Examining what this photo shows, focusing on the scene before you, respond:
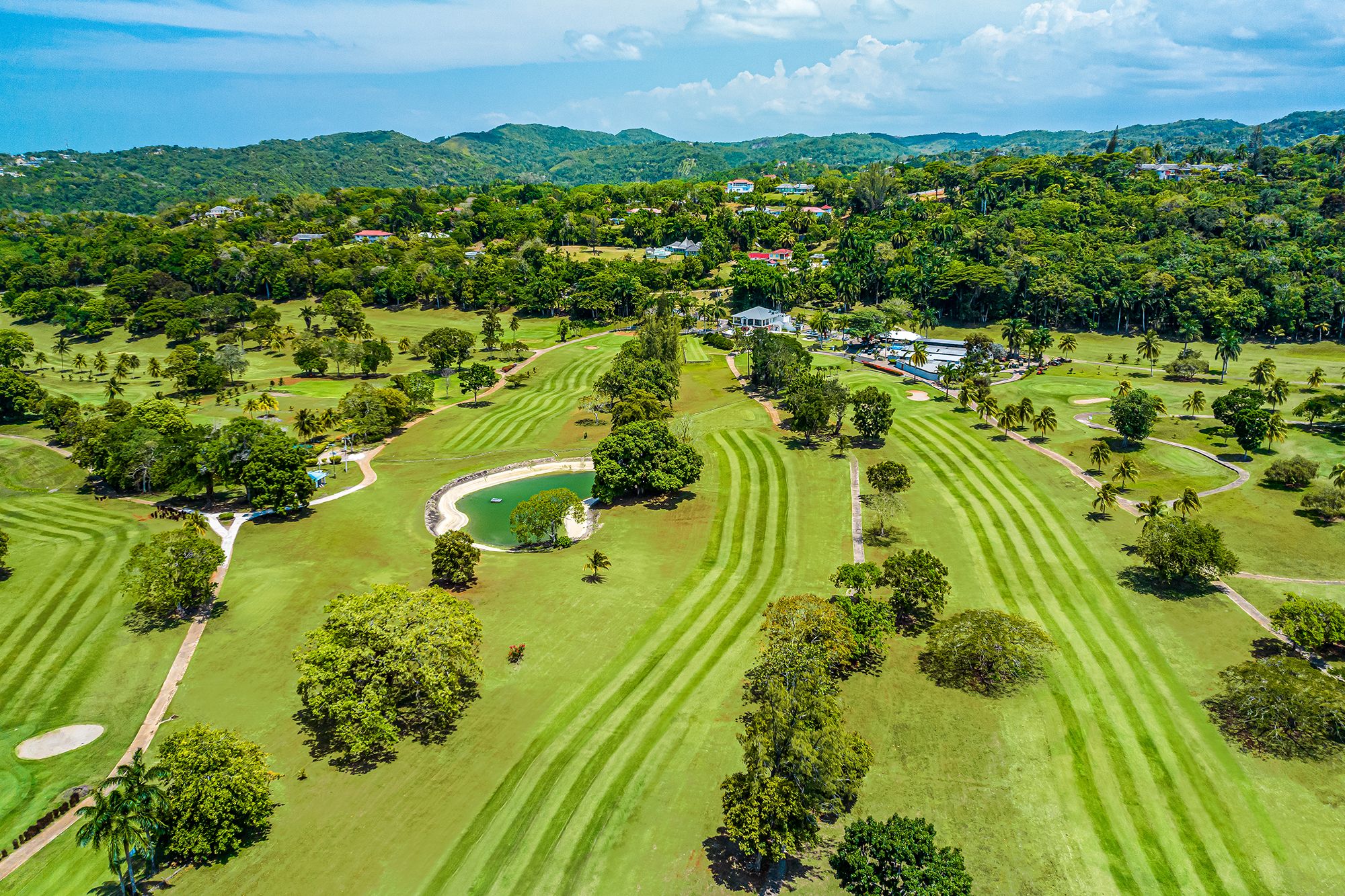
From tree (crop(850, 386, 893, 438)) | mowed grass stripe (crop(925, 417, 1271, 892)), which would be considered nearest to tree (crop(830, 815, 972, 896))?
mowed grass stripe (crop(925, 417, 1271, 892))

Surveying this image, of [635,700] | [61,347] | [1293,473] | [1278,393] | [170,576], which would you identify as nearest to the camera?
[635,700]

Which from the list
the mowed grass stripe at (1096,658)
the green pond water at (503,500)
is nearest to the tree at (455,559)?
the green pond water at (503,500)

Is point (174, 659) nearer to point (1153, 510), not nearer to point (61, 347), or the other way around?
point (1153, 510)

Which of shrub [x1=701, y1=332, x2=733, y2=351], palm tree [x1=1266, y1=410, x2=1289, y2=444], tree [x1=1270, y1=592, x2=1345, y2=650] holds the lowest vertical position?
tree [x1=1270, y1=592, x2=1345, y2=650]

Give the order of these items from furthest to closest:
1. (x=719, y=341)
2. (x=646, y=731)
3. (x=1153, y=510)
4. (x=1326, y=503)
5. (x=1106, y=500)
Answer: (x=719, y=341), (x=1106, y=500), (x=1326, y=503), (x=1153, y=510), (x=646, y=731)

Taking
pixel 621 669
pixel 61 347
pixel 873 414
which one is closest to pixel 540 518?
pixel 621 669

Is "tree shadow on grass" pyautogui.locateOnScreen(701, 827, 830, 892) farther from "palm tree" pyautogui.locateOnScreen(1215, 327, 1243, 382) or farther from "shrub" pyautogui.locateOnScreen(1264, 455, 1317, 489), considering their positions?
"palm tree" pyautogui.locateOnScreen(1215, 327, 1243, 382)

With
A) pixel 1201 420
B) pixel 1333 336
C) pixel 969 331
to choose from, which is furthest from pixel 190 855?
pixel 1333 336
